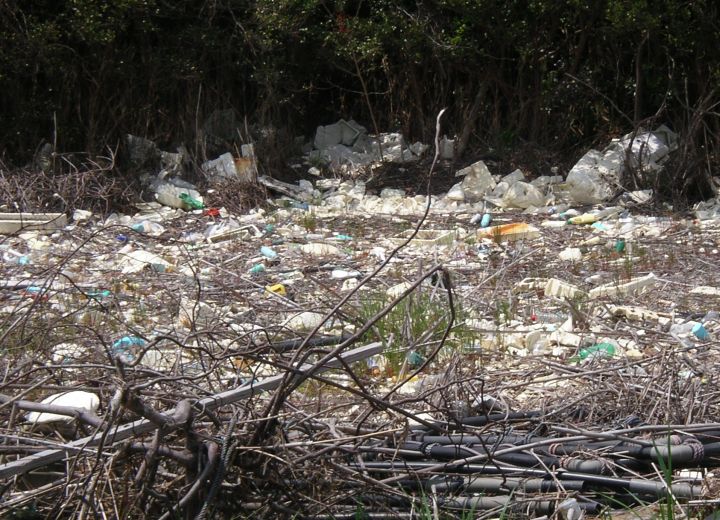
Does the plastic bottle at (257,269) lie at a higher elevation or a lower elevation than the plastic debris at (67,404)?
Result: lower

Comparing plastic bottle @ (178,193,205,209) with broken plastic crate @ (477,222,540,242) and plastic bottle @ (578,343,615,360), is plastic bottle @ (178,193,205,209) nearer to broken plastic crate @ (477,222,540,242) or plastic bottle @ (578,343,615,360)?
broken plastic crate @ (477,222,540,242)

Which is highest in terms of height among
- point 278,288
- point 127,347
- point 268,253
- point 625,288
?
point 127,347

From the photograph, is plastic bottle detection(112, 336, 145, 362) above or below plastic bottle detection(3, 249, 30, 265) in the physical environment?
above

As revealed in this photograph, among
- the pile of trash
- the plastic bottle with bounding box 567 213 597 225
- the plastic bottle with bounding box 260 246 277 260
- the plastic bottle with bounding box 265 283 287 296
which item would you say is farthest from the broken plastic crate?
the plastic bottle with bounding box 265 283 287 296

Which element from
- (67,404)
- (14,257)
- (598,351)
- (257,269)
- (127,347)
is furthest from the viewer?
(14,257)

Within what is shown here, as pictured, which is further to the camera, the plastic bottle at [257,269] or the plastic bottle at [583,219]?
the plastic bottle at [583,219]

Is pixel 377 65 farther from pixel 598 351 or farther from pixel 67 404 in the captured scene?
pixel 67 404

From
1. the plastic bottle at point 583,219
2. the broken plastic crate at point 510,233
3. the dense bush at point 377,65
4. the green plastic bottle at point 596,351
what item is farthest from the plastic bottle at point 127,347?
the dense bush at point 377,65

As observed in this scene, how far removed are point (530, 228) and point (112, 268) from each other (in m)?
2.84

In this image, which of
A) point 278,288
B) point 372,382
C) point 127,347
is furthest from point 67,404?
point 278,288

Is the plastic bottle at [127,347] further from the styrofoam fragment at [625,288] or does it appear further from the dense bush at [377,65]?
the dense bush at [377,65]

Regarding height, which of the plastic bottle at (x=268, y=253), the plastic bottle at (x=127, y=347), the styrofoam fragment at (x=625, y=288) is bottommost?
the plastic bottle at (x=268, y=253)

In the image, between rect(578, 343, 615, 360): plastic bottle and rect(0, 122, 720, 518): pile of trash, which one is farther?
rect(578, 343, 615, 360): plastic bottle

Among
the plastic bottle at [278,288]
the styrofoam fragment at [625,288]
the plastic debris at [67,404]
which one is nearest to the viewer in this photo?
the plastic debris at [67,404]
